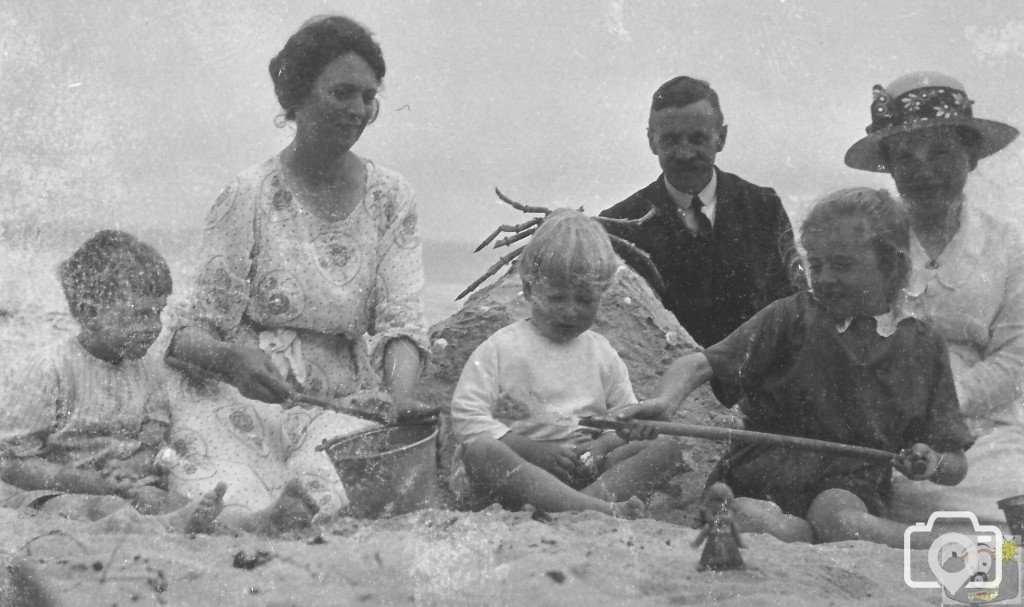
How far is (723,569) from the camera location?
2221 mm

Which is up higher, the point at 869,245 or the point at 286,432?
the point at 869,245

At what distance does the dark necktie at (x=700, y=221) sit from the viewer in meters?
4.09

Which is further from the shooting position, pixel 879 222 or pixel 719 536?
pixel 879 222

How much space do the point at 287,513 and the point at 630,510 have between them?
91 cm

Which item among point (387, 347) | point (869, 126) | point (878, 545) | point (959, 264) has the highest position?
point (869, 126)

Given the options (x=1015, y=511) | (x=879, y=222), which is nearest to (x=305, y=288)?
(x=879, y=222)

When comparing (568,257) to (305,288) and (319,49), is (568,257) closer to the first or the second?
(305,288)

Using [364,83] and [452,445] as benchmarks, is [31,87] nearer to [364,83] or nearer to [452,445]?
[364,83]

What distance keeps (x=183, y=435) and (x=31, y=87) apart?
1229mm

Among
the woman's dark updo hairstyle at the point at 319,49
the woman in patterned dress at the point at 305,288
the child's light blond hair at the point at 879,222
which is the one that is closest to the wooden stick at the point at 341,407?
the woman in patterned dress at the point at 305,288

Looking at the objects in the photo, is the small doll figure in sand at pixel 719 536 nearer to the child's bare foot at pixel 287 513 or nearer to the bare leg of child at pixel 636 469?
the bare leg of child at pixel 636 469

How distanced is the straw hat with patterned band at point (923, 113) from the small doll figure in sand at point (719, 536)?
5.56 feet

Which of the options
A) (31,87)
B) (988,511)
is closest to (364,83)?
(31,87)

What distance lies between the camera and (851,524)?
2.74 meters
